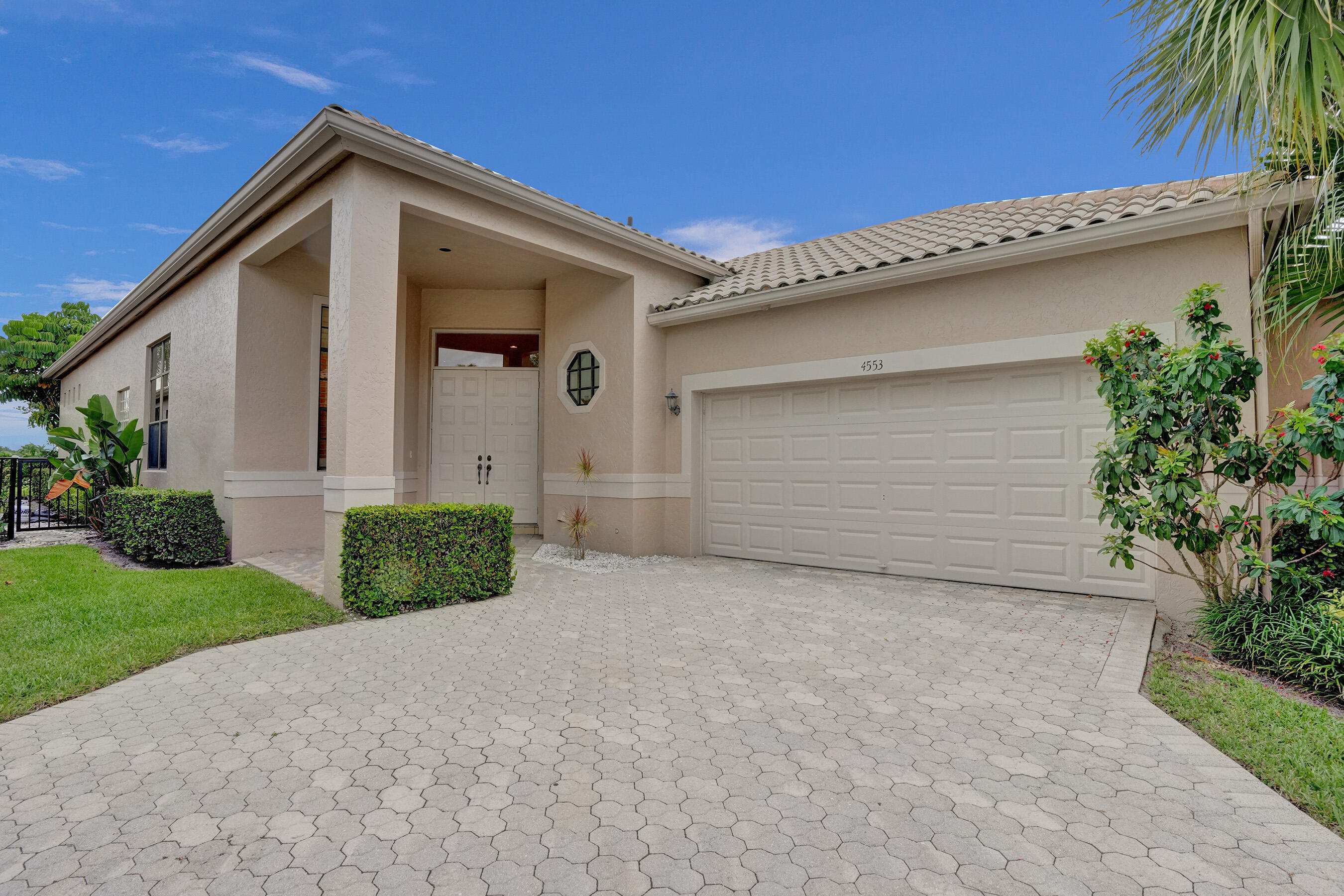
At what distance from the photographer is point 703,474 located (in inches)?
331

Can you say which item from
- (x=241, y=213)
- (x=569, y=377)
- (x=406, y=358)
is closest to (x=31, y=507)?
(x=406, y=358)

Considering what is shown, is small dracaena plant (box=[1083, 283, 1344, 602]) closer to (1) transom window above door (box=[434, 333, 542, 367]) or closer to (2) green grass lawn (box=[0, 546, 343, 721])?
(2) green grass lawn (box=[0, 546, 343, 721])

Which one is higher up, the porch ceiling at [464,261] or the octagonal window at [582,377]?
the porch ceiling at [464,261]

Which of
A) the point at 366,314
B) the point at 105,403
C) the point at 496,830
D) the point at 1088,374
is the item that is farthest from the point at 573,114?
the point at 496,830

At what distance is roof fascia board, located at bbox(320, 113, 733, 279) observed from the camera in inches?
215

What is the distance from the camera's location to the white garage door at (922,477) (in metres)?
5.92

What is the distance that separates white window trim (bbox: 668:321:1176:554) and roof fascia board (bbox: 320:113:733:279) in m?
1.83

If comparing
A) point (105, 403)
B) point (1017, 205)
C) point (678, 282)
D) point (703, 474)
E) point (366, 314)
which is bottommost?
point (703, 474)

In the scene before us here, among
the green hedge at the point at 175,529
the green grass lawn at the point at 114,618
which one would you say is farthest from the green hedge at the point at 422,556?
the green hedge at the point at 175,529

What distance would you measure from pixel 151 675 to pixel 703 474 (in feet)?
19.6

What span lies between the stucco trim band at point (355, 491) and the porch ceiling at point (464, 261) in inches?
112

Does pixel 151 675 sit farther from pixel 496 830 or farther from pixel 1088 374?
pixel 1088 374

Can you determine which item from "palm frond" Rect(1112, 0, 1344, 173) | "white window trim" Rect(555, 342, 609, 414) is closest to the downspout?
"palm frond" Rect(1112, 0, 1344, 173)

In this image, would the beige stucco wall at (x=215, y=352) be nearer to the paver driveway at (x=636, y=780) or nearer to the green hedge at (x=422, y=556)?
the green hedge at (x=422, y=556)
